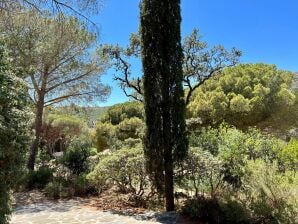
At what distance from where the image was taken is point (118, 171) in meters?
8.51

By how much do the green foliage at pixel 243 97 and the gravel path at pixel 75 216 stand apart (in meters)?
14.8

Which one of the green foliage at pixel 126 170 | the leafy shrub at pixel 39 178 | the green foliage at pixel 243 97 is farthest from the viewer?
the green foliage at pixel 243 97

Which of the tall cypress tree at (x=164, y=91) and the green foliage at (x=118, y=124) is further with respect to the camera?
the green foliage at (x=118, y=124)

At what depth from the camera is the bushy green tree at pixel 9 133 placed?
14.6ft

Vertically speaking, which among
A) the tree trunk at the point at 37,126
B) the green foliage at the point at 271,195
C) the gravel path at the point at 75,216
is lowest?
the gravel path at the point at 75,216

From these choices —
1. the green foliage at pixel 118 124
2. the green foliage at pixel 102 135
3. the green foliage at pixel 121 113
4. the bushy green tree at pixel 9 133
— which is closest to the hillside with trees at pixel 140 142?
the bushy green tree at pixel 9 133

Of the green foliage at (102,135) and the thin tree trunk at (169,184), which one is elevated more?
the green foliage at (102,135)

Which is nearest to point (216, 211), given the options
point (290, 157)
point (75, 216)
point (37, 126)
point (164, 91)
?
point (164, 91)

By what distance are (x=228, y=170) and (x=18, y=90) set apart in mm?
4816

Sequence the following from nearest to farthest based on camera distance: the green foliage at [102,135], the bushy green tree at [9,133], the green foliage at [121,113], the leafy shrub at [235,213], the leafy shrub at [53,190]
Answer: the bushy green tree at [9,133]
the leafy shrub at [235,213]
the leafy shrub at [53,190]
the green foliage at [102,135]
the green foliage at [121,113]

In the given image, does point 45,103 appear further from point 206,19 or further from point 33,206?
point 206,19

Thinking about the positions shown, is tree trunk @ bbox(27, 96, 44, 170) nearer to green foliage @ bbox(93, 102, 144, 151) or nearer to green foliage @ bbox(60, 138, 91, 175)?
green foliage @ bbox(60, 138, 91, 175)

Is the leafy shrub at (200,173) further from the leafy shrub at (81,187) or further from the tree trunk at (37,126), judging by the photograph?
the tree trunk at (37,126)

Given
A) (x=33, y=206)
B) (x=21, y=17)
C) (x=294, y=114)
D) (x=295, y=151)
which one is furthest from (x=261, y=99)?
(x=21, y=17)
